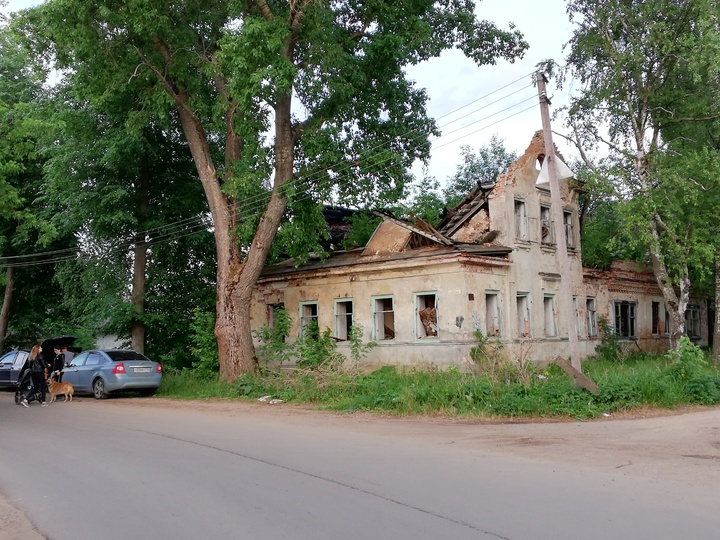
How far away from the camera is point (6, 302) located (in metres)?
33.3

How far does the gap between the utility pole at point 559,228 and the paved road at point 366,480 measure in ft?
7.48

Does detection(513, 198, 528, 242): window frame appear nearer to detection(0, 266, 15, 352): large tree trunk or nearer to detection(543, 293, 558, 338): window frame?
detection(543, 293, 558, 338): window frame

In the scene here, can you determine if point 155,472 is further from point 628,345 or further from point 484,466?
point 628,345

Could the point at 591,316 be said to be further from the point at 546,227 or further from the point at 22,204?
the point at 22,204

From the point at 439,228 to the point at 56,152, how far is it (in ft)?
50.5

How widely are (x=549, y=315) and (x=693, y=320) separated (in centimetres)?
1569

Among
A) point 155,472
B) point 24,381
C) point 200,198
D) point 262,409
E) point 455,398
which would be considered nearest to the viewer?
point 155,472

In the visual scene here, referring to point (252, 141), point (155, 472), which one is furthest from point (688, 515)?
point (252, 141)

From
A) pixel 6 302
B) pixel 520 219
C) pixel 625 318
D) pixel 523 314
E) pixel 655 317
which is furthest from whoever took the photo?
pixel 6 302

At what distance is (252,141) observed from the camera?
66.7 ft

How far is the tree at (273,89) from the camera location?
1969 cm

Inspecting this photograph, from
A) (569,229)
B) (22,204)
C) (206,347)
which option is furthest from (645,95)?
(22,204)

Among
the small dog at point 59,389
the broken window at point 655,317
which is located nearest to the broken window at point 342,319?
the small dog at point 59,389

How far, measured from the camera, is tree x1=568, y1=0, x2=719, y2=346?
23.5m
